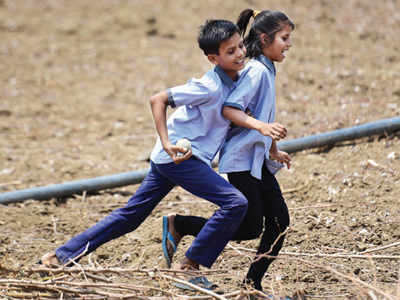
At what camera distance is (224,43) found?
3.25 m

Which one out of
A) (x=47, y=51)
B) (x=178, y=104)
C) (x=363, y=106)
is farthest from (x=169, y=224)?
(x=47, y=51)

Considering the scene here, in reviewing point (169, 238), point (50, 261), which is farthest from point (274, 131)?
point (50, 261)

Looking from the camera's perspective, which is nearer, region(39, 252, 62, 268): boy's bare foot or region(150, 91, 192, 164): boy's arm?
region(150, 91, 192, 164): boy's arm

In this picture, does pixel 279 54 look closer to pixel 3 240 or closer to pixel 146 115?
pixel 3 240

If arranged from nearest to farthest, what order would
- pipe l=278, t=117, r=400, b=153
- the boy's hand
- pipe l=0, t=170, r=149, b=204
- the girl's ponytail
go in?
the boy's hand → the girl's ponytail → pipe l=0, t=170, r=149, b=204 → pipe l=278, t=117, r=400, b=153

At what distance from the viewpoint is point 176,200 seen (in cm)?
519

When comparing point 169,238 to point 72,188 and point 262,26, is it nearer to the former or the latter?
point 262,26

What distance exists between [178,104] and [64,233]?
6.49ft

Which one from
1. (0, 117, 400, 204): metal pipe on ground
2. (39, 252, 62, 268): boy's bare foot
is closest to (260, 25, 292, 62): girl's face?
(39, 252, 62, 268): boy's bare foot

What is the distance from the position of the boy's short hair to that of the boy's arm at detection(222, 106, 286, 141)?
0.33 meters

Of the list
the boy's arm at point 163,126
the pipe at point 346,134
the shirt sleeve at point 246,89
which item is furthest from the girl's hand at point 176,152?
the pipe at point 346,134

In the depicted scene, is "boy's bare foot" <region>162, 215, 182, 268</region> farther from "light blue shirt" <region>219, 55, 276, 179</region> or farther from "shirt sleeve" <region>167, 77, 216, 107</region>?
"shirt sleeve" <region>167, 77, 216, 107</region>

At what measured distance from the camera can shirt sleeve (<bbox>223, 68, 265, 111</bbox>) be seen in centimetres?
324

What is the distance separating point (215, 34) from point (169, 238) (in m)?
1.22
